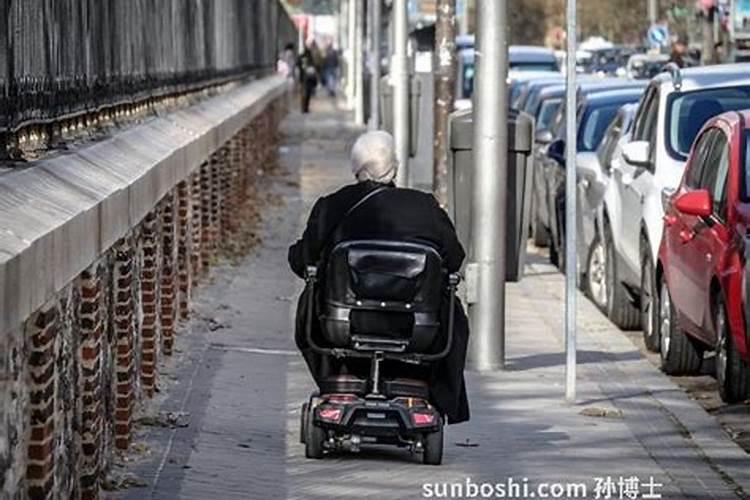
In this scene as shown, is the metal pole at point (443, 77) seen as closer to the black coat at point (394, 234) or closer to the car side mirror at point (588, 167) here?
the car side mirror at point (588, 167)

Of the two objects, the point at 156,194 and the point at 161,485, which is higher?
the point at 156,194

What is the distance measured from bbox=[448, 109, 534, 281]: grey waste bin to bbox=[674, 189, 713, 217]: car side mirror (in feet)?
4.41

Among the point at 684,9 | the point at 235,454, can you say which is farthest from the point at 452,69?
Answer: the point at 684,9

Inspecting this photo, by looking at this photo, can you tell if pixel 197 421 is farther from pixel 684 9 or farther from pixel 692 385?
pixel 684 9

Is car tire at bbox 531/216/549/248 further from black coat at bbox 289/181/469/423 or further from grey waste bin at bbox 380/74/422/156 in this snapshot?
black coat at bbox 289/181/469/423

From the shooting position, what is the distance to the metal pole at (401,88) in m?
28.0

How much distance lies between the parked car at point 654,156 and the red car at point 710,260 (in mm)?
727

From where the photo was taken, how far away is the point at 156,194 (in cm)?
1186

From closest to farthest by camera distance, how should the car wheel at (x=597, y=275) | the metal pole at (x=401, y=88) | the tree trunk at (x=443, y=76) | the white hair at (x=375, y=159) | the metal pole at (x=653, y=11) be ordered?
the white hair at (x=375, y=159), the car wheel at (x=597, y=275), the tree trunk at (x=443, y=76), the metal pole at (x=401, y=88), the metal pole at (x=653, y=11)

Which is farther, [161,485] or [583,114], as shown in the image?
[583,114]

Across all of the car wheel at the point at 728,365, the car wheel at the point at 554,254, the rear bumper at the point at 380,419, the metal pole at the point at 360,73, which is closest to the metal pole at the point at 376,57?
the car wheel at the point at 554,254

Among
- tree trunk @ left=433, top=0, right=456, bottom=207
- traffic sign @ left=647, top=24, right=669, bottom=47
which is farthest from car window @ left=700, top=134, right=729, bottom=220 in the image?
traffic sign @ left=647, top=24, right=669, bottom=47

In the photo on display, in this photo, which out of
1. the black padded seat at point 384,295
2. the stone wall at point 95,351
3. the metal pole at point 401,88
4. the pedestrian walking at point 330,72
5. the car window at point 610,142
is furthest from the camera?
the pedestrian walking at point 330,72

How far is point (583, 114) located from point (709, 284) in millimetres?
8990
